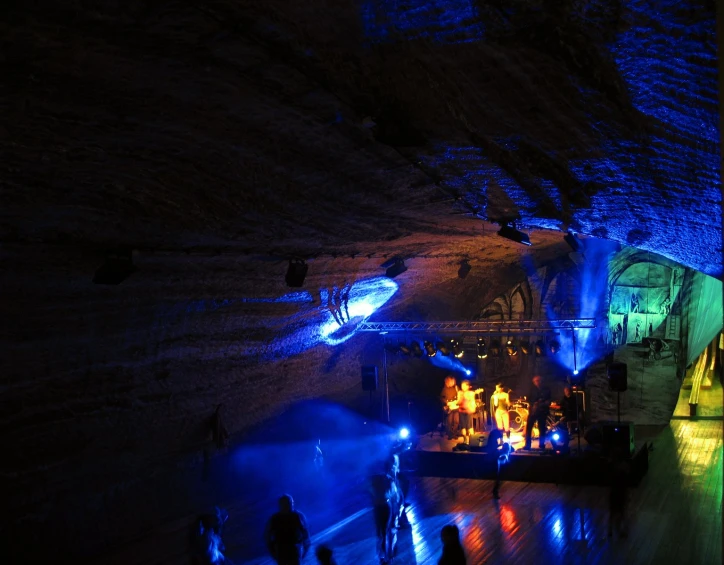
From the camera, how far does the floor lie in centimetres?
721

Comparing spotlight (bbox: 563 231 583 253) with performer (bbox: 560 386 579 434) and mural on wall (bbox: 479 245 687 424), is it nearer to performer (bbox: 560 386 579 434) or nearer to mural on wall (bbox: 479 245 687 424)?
performer (bbox: 560 386 579 434)

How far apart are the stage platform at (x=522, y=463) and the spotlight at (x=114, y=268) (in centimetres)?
673

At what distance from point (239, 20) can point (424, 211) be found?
11.8ft

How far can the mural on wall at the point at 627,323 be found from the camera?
1488 centimetres

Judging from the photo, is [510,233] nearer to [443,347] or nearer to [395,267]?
[395,267]

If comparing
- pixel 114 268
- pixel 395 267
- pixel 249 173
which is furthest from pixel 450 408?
pixel 249 173

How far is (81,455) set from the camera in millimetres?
7227

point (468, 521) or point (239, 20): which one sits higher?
point (239, 20)

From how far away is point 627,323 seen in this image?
1509cm

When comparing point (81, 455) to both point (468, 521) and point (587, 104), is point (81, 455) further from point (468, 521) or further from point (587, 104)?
point (587, 104)

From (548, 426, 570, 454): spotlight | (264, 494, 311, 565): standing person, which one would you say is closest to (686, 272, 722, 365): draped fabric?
(548, 426, 570, 454): spotlight

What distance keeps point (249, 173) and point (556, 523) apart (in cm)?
607

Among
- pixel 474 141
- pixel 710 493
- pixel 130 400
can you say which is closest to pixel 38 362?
pixel 130 400

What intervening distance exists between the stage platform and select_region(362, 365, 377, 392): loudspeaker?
127cm
